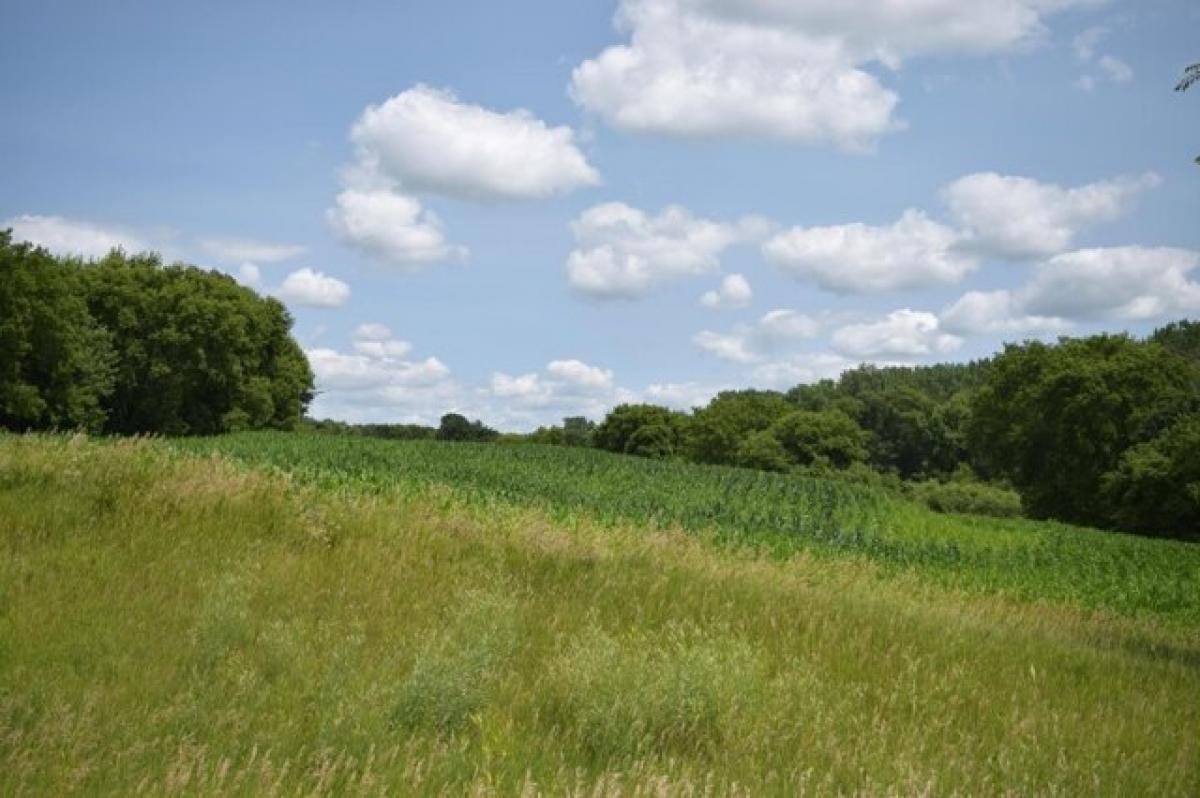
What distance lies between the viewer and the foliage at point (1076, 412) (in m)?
57.7

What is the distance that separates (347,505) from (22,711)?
25.1ft

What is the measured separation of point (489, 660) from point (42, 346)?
165 ft

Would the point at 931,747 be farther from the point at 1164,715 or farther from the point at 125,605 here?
the point at 125,605

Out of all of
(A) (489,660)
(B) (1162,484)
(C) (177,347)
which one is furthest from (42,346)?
(B) (1162,484)

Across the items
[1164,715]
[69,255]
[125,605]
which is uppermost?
[69,255]

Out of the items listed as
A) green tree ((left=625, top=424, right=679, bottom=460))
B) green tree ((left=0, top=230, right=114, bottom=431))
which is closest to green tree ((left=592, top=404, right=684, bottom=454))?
green tree ((left=625, top=424, right=679, bottom=460))

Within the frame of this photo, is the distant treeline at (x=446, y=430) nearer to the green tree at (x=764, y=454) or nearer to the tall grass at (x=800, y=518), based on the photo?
the green tree at (x=764, y=454)

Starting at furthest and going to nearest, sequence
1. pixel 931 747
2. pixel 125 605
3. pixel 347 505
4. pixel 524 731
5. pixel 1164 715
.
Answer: pixel 347 505, pixel 1164 715, pixel 125 605, pixel 931 747, pixel 524 731

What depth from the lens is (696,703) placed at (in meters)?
6.52

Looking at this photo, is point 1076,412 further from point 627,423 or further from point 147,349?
point 147,349

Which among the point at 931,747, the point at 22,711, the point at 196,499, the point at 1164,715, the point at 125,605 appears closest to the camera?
the point at 22,711

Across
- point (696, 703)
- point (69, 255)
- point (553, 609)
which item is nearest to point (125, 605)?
point (553, 609)

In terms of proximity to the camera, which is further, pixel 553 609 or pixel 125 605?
pixel 553 609

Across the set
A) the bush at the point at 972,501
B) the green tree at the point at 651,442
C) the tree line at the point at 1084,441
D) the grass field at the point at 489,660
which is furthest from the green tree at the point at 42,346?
the green tree at the point at 651,442
